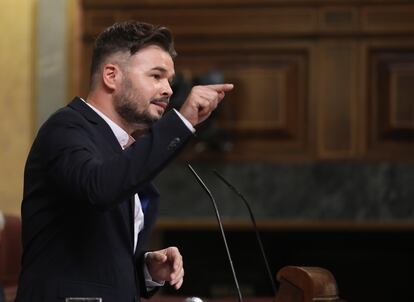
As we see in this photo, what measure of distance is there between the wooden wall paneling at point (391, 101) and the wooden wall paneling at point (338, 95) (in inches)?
3.3

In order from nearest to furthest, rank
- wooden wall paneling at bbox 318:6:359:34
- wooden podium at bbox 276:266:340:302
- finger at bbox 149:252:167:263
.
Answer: wooden podium at bbox 276:266:340:302, finger at bbox 149:252:167:263, wooden wall paneling at bbox 318:6:359:34

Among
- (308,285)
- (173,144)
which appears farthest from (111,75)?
(308,285)

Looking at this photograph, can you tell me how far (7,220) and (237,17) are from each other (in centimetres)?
174

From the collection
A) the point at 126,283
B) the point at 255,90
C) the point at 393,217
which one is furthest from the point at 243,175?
the point at 126,283

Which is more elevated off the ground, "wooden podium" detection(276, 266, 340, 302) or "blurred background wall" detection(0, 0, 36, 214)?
"blurred background wall" detection(0, 0, 36, 214)

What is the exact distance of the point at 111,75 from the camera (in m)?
2.02

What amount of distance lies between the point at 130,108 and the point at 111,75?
0.08 meters

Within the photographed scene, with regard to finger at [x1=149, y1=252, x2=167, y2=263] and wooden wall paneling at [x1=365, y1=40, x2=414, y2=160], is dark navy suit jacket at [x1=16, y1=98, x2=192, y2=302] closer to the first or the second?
finger at [x1=149, y1=252, x2=167, y2=263]

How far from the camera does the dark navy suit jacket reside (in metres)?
1.71

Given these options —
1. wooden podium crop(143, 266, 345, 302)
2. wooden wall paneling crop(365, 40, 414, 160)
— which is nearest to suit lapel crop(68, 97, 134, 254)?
wooden podium crop(143, 266, 345, 302)

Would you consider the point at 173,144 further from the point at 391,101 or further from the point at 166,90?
the point at 391,101

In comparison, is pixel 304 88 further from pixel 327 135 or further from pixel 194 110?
pixel 194 110

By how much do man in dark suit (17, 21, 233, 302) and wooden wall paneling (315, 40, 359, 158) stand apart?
2.74 meters

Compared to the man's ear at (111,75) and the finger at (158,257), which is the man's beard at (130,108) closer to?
the man's ear at (111,75)
